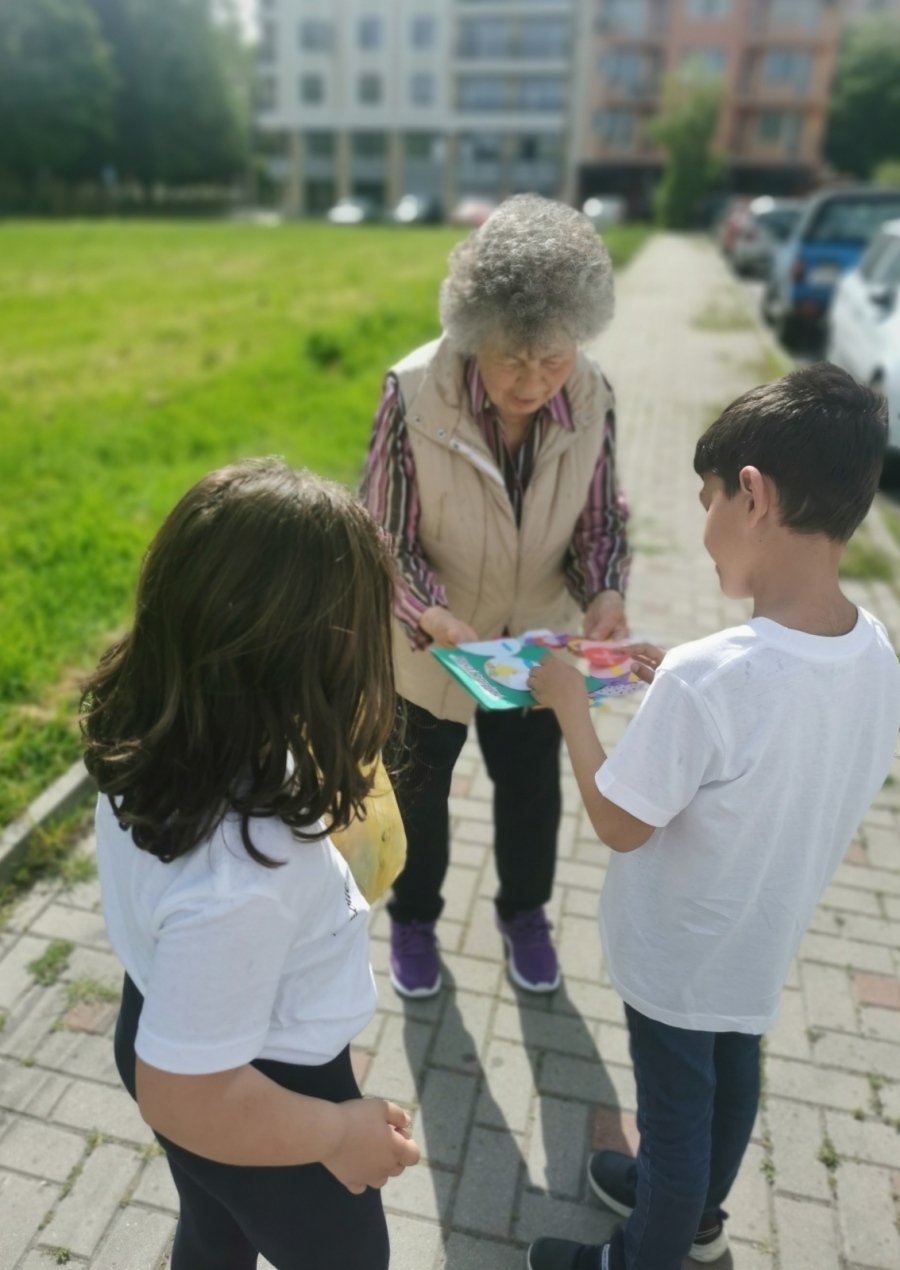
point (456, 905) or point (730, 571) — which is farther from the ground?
point (730, 571)

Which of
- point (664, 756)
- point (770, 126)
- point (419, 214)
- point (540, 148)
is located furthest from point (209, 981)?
point (540, 148)

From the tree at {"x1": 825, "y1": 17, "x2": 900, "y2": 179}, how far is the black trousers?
57962 millimetres

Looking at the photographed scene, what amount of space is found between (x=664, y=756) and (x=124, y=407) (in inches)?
322

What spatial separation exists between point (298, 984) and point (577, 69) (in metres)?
63.9

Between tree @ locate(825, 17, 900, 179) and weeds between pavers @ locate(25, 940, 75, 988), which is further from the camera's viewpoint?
tree @ locate(825, 17, 900, 179)

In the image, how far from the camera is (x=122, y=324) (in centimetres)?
1290

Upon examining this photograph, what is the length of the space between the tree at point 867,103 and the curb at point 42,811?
5791 cm

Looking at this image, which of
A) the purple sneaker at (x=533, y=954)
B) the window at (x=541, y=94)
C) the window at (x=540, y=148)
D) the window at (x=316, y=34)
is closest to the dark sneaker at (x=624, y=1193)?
the purple sneaker at (x=533, y=954)

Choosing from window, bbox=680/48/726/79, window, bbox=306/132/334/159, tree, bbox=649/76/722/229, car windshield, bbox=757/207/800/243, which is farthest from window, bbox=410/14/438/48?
car windshield, bbox=757/207/800/243

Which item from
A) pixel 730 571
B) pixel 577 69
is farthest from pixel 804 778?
pixel 577 69

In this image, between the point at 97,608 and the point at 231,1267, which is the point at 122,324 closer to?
the point at 97,608

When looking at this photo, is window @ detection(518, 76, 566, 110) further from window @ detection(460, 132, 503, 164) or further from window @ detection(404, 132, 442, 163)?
window @ detection(404, 132, 442, 163)

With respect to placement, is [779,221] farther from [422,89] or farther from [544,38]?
[422,89]

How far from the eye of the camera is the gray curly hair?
195cm
